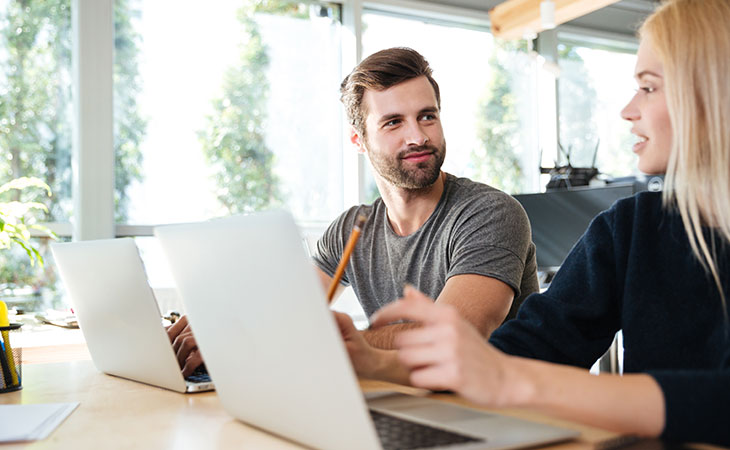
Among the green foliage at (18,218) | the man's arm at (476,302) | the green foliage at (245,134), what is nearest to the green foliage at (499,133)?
the green foliage at (245,134)

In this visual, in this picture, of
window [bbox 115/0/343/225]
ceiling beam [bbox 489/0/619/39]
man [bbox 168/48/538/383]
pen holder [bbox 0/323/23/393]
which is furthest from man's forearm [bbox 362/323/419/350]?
ceiling beam [bbox 489/0/619/39]

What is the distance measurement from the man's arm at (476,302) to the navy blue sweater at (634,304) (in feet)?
0.84

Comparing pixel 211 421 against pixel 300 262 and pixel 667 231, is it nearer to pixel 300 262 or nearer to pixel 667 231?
pixel 300 262

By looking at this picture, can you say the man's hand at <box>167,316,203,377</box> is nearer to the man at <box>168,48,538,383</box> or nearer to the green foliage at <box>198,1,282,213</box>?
the man at <box>168,48,538,383</box>

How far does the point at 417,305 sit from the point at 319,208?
369cm

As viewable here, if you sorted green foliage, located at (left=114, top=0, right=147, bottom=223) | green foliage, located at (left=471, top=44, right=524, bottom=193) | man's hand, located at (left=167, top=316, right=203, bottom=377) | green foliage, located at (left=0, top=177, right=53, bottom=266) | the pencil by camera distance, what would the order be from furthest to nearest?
green foliage, located at (left=471, top=44, right=524, bottom=193), green foliage, located at (left=114, top=0, right=147, bottom=223), green foliage, located at (left=0, top=177, right=53, bottom=266), man's hand, located at (left=167, top=316, right=203, bottom=377), the pencil

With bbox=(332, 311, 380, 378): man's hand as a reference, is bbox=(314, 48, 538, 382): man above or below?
above

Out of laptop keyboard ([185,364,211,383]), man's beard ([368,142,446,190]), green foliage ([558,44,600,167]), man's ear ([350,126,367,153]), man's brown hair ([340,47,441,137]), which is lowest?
laptop keyboard ([185,364,211,383])

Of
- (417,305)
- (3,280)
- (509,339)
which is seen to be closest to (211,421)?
(417,305)

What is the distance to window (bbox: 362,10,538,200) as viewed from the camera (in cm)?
471

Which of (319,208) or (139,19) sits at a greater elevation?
(139,19)

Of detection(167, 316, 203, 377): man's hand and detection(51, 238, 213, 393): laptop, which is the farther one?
detection(167, 316, 203, 377): man's hand

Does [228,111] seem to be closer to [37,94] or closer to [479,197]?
[37,94]

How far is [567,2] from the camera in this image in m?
3.88
